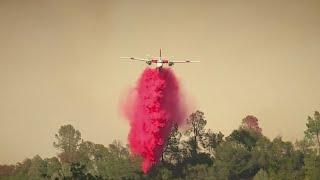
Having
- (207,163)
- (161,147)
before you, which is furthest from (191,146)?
(161,147)

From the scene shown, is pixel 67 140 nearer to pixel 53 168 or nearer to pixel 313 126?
pixel 53 168

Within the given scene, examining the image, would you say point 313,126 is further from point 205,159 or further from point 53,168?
point 53,168

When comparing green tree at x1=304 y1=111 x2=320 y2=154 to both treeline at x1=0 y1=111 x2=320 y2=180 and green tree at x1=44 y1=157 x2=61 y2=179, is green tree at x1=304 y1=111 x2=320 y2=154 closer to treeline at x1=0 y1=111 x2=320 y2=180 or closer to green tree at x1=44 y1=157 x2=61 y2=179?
treeline at x1=0 y1=111 x2=320 y2=180

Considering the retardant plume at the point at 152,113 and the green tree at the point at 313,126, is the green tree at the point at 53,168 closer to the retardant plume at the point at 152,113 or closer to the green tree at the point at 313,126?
the retardant plume at the point at 152,113

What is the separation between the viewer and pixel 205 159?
122500 mm

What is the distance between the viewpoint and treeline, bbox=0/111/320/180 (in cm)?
11050

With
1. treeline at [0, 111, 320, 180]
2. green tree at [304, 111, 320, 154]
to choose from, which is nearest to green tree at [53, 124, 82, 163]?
treeline at [0, 111, 320, 180]

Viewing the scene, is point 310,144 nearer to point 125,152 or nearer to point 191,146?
point 191,146

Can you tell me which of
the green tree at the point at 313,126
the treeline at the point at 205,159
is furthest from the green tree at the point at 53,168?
the green tree at the point at 313,126

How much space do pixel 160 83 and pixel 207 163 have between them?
24.2 meters

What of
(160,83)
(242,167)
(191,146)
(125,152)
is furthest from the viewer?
(125,152)

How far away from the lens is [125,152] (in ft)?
451

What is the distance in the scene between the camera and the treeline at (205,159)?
110 meters

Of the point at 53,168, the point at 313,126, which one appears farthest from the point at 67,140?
the point at 313,126
